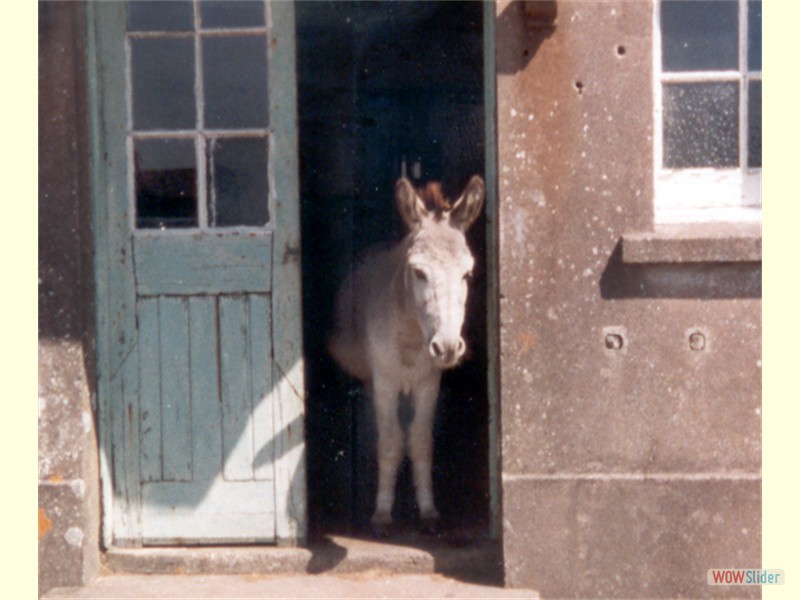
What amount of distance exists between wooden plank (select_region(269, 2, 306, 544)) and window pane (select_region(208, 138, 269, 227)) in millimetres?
85

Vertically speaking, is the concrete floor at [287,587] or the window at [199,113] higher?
the window at [199,113]

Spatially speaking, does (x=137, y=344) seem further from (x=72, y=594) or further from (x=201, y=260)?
(x=72, y=594)

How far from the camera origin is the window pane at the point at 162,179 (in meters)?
5.20

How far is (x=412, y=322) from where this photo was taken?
528 centimetres

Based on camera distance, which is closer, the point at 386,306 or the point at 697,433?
the point at 697,433

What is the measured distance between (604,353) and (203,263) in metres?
2.03

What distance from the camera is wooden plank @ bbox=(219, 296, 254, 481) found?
5.20m

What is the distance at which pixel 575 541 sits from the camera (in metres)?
4.71

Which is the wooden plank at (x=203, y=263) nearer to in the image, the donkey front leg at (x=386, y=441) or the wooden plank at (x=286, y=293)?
the wooden plank at (x=286, y=293)

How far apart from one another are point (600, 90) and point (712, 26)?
2.24ft

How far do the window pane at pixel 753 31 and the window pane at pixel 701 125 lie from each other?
0.16 metres

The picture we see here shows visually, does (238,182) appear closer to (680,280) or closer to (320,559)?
(320,559)

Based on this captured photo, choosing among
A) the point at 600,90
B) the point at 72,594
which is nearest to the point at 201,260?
the point at 72,594

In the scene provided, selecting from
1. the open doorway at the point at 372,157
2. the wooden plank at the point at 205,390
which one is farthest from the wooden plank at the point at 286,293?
the open doorway at the point at 372,157
